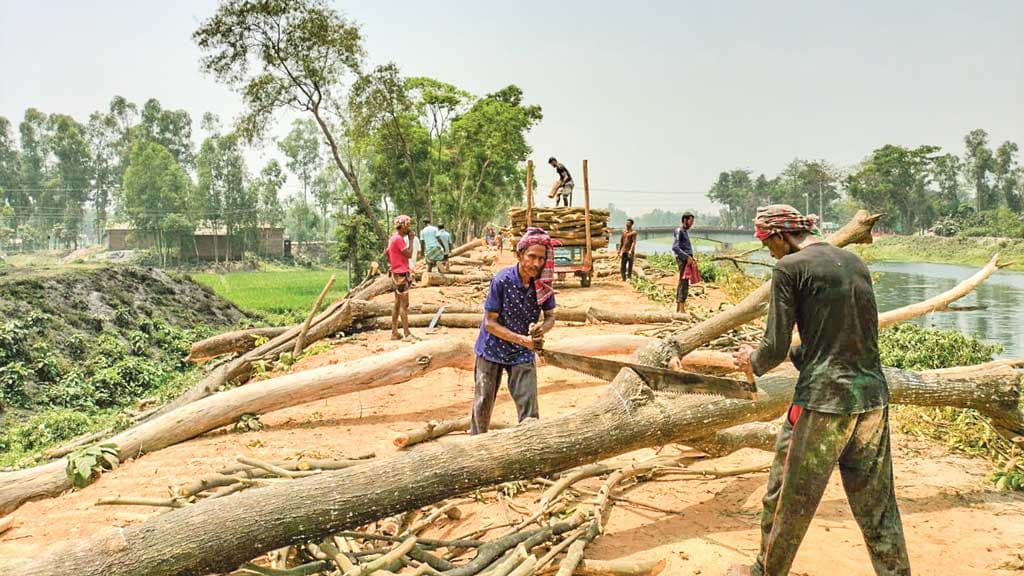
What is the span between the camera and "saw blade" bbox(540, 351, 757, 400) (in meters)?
3.43

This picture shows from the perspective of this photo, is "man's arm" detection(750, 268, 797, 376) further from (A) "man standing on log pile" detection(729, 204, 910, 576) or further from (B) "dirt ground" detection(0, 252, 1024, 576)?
(B) "dirt ground" detection(0, 252, 1024, 576)

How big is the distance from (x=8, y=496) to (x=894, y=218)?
2719 inches

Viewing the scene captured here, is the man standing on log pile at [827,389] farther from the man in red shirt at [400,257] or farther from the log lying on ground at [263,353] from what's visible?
the log lying on ground at [263,353]

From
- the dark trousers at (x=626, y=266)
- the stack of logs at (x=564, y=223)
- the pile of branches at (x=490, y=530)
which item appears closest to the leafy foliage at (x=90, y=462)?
the pile of branches at (x=490, y=530)

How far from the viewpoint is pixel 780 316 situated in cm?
280

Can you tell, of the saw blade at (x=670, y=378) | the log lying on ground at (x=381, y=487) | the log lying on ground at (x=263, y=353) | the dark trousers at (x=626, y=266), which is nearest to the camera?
the log lying on ground at (x=381, y=487)

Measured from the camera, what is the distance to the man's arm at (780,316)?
2.79 metres

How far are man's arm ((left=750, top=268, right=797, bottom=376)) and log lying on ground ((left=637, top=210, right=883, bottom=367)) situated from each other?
1509 mm

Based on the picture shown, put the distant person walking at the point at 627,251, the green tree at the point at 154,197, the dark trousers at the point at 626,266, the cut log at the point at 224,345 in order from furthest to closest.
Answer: the green tree at the point at 154,197, the dark trousers at the point at 626,266, the distant person walking at the point at 627,251, the cut log at the point at 224,345

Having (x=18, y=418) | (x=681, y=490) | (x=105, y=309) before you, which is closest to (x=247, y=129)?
(x=105, y=309)

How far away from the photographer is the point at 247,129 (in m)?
22.9

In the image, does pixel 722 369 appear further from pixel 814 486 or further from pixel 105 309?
pixel 105 309

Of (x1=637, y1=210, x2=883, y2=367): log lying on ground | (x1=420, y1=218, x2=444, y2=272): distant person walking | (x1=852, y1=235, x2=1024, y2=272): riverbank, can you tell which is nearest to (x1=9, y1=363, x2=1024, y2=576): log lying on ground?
(x1=637, y1=210, x2=883, y2=367): log lying on ground

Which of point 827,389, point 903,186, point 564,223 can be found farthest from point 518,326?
point 903,186
